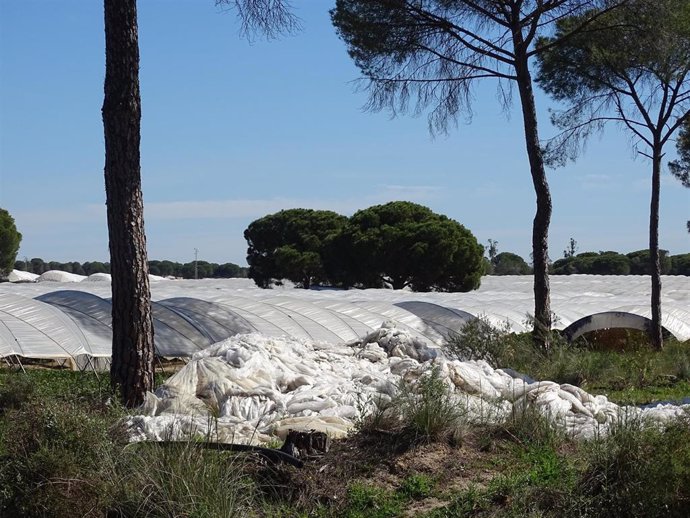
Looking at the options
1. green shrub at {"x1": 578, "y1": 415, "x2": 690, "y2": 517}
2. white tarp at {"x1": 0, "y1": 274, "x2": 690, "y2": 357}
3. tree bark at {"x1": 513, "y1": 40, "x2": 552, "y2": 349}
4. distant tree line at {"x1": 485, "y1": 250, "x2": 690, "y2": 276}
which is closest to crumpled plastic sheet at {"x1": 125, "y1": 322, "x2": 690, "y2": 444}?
green shrub at {"x1": 578, "y1": 415, "x2": 690, "y2": 517}

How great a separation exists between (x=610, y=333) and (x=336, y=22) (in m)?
8.64

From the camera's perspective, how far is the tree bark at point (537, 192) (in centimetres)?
1564

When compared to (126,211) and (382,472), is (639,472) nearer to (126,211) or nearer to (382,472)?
(382,472)

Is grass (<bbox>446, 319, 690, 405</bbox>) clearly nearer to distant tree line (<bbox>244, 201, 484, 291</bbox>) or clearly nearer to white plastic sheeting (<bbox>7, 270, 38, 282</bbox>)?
distant tree line (<bbox>244, 201, 484, 291</bbox>)

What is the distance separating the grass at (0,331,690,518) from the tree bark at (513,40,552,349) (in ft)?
26.6

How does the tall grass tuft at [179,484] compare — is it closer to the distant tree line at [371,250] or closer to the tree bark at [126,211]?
the tree bark at [126,211]

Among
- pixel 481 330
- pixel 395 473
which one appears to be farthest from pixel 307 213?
pixel 395 473

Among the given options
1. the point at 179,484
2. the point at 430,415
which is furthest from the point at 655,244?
the point at 179,484

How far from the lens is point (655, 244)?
19328mm

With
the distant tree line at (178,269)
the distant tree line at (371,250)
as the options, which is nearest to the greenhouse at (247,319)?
the distant tree line at (371,250)

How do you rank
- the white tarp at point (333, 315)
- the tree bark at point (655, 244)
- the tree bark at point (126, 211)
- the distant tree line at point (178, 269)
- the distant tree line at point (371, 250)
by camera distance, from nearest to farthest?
the tree bark at point (126, 211) → the white tarp at point (333, 315) → the tree bark at point (655, 244) → the distant tree line at point (371, 250) → the distant tree line at point (178, 269)

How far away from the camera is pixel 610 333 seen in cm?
1988

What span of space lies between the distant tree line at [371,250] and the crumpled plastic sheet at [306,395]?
1231 inches

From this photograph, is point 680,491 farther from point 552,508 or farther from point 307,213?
point 307,213
